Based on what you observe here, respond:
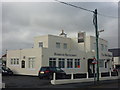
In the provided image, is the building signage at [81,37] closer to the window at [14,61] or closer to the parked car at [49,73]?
the window at [14,61]

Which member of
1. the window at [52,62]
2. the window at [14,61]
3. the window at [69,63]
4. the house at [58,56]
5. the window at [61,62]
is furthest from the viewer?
the window at [14,61]

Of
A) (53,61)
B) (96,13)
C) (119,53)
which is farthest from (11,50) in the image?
(119,53)

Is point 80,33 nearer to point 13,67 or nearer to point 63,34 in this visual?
point 63,34

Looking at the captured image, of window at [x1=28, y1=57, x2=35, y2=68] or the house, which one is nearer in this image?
the house

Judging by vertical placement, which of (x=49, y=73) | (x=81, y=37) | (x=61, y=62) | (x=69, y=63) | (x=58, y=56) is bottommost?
(x=49, y=73)

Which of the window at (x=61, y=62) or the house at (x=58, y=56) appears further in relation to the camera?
the window at (x=61, y=62)

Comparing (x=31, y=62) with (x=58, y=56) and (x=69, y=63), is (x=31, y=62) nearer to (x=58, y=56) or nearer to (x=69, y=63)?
(x=58, y=56)

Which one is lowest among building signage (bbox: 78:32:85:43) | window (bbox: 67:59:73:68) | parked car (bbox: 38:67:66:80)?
parked car (bbox: 38:67:66:80)

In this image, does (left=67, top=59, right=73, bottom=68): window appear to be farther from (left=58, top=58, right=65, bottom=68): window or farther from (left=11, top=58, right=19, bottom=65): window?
(left=11, top=58, right=19, bottom=65): window

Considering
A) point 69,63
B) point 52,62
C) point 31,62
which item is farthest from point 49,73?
point 69,63

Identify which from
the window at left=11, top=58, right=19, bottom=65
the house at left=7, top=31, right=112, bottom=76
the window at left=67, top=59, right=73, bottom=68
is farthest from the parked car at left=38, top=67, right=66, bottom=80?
the window at left=11, top=58, right=19, bottom=65

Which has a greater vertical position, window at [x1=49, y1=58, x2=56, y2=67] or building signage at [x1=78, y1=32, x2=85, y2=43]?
building signage at [x1=78, y1=32, x2=85, y2=43]

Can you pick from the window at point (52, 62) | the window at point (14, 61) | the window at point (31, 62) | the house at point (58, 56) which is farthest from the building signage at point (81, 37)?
the window at point (14, 61)

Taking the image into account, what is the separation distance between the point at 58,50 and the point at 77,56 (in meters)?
4.89
